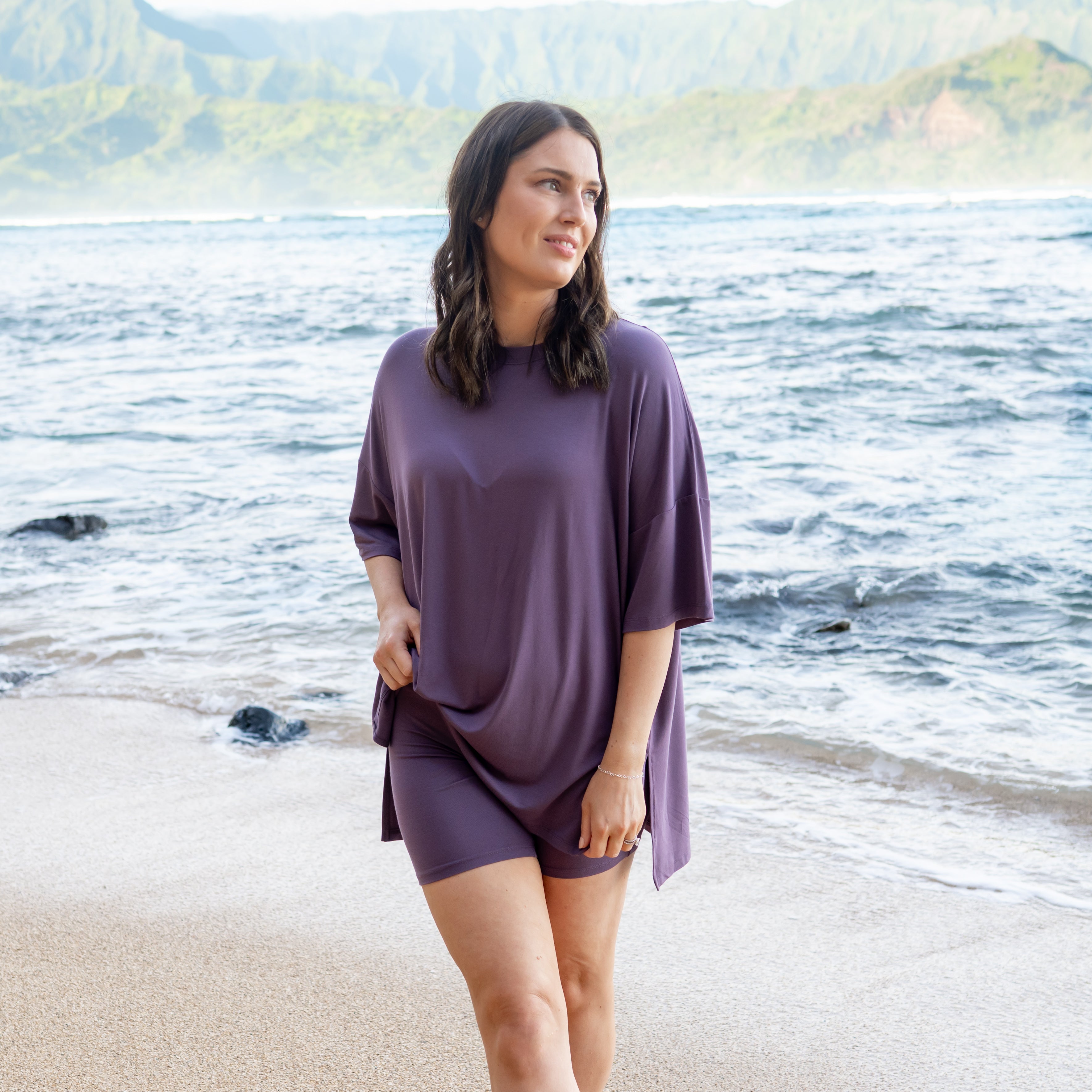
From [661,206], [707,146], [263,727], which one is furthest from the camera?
[707,146]

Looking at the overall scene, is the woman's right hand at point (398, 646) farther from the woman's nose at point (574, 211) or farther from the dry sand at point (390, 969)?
the dry sand at point (390, 969)

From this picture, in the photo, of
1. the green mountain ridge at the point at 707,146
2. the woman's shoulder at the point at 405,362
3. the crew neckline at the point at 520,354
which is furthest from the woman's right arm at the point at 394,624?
the green mountain ridge at the point at 707,146

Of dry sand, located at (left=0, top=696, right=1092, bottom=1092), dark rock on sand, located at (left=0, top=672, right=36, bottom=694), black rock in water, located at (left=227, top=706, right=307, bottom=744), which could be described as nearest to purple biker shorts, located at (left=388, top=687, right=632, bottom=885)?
dry sand, located at (left=0, top=696, right=1092, bottom=1092)

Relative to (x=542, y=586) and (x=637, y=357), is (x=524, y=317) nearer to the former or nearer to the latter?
(x=637, y=357)

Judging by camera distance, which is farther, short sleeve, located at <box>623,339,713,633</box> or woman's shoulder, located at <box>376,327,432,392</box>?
woman's shoulder, located at <box>376,327,432,392</box>

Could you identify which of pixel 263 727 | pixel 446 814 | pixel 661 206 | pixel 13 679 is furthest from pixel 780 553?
pixel 661 206

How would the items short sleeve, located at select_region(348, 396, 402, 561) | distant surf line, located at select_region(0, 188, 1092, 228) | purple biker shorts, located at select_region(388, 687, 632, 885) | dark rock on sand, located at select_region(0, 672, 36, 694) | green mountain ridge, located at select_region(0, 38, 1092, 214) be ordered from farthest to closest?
green mountain ridge, located at select_region(0, 38, 1092, 214), distant surf line, located at select_region(0, 188, 1092, 228), dark rock on sand, located at select_region(0, 672, 36, 694), short sleeve, located at select_region(348, 396, 402, 561), purple biker shorts, located at select_region(388, 687, 632, 885)

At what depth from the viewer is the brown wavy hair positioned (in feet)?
6.01

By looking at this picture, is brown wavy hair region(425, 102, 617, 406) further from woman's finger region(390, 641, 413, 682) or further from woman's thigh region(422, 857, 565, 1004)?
Result: woman's thigh region(422, 857, 565, 1004)

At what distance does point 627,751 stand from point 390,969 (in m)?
1.36

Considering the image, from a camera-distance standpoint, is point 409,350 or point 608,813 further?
point 409,350

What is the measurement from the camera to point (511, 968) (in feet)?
5.54

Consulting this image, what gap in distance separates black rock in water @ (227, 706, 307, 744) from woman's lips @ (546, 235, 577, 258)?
10.0 ft

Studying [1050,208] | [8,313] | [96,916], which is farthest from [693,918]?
[1050,208]
